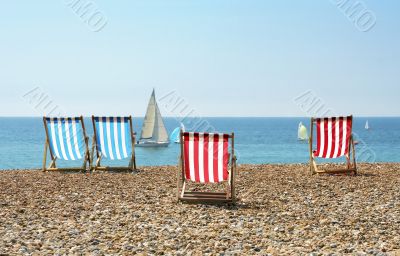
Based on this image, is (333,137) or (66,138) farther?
(66,138)

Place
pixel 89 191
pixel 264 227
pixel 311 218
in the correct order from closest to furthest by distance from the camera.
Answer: pixel 264 227 → pixel 311 218 → pixel 89 191

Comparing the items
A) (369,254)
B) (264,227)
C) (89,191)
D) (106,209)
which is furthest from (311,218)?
(89,191)

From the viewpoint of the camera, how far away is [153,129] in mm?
46406

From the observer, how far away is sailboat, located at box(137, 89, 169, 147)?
4411cm

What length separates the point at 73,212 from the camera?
6676mm

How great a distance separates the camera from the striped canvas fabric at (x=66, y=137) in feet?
36.6

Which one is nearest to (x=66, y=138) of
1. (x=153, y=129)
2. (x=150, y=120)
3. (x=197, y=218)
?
(x=197, y=218)

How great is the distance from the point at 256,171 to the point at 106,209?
477 centimetres

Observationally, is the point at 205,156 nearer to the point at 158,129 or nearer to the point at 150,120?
the point at 150,120

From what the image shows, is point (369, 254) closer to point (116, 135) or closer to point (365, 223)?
point (365, 223)

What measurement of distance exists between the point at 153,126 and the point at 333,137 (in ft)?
119

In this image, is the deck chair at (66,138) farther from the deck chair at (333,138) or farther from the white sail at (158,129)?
the white sail at (158,129)

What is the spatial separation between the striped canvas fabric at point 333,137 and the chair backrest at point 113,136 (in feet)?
12.4

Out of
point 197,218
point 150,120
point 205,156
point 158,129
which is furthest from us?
point 158,129
